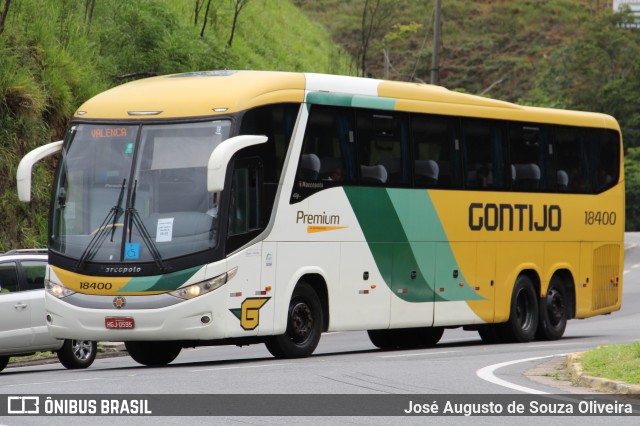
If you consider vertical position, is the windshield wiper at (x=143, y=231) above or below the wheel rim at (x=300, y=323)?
above

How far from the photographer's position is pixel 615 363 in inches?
587

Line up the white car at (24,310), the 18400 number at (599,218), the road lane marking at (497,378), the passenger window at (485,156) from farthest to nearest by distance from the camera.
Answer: the 18400 number at (599,218)
the passenger window at (485,156)
the white car at (24,310)
the road lane marking at (497,378)

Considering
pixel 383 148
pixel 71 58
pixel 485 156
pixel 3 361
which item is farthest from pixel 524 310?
pixel 71 58

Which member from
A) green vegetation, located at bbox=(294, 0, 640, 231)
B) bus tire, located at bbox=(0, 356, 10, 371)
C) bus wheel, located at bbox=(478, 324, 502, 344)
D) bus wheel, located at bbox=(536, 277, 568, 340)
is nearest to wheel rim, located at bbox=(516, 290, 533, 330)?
bus wheel, located at bbox=(536, 277, 568, 340)

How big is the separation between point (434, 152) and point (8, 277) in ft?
21.1

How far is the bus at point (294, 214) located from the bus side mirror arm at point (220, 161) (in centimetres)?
2

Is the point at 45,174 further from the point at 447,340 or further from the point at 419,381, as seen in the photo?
the point at 419,381

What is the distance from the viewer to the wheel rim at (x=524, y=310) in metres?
22.8

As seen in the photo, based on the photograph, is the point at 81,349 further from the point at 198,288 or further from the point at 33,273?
the point at 198,288

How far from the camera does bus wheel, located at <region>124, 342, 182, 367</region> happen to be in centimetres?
1830

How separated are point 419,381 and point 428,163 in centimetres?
661

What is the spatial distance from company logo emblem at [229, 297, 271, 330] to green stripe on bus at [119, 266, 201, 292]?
79cm

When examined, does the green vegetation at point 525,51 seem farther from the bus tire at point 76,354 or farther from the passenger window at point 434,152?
the bus tire at point 76,354

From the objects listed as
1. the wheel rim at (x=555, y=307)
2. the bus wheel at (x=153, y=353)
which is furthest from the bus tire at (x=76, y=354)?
the wheel rim at (x=555, y=307)
